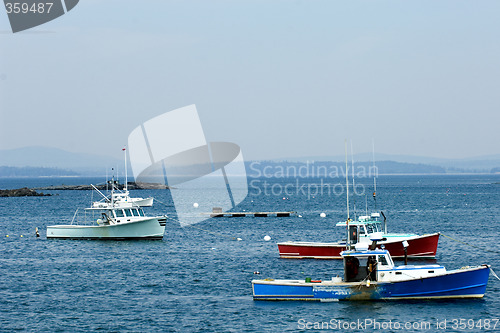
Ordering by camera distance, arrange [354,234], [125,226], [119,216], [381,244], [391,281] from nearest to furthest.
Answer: [391,281], [354,234], [381,244], [125,226], [119,216]

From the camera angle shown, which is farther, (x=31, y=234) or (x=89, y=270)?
(x=31, y=234)

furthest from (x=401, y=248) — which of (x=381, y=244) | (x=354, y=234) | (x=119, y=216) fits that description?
(x=119, y=216)

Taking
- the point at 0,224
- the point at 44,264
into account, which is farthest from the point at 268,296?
the point at 0,224

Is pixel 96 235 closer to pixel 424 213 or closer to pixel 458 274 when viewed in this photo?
pixel 458 274

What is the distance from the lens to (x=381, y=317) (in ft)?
98.7

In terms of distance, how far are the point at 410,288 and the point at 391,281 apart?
41.7 inches

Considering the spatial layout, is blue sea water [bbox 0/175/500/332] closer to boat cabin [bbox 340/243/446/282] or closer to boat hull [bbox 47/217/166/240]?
boat hull [bbox 47/217/166/240]

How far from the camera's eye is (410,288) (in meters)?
32.1

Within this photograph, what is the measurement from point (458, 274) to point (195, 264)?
22.0 m

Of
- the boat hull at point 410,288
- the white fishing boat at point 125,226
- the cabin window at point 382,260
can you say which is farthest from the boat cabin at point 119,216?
the cabin window at point 382,260

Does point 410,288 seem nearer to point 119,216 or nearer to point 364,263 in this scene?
point 364,263

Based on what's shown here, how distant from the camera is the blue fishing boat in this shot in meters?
32.0

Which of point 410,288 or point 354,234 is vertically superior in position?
point 354,234

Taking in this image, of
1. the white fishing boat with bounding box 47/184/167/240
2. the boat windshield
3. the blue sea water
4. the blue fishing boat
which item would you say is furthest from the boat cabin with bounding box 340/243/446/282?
the white fishing boat with bounding box 47/184/167/240
